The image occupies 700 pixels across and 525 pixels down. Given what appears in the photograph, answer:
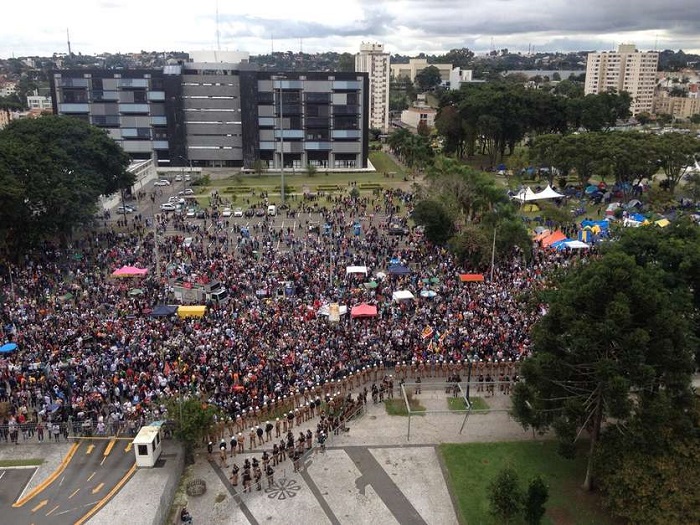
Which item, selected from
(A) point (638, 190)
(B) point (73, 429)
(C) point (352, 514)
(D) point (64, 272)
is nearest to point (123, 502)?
(B) point (73, 429)

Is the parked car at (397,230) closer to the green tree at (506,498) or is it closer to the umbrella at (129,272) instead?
the umbrella at (129,272)

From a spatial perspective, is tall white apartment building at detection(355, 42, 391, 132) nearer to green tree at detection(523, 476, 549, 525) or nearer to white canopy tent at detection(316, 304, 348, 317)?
white canopy tent at detection(316, 304, 348, 317)

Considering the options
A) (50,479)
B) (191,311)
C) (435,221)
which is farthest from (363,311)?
(50,479)

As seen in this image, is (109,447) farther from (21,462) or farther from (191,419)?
(191,419)

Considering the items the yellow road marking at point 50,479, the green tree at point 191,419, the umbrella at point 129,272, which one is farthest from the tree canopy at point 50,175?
the green tree at point 191,419

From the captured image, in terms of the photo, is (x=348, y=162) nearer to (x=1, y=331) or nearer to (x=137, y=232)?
(x=137, y=232)

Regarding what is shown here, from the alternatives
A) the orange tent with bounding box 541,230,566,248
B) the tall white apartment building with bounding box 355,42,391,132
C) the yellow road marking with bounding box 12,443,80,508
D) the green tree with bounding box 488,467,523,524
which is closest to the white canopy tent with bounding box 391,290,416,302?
the orange tent with bounding box 541,230,566,248
